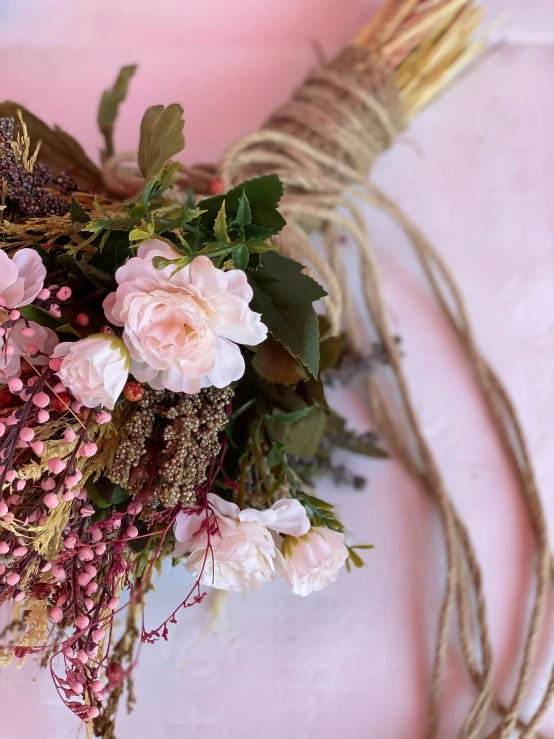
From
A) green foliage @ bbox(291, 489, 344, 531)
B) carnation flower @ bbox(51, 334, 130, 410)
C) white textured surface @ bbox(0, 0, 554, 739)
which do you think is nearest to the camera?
carnation flower @ bbox(51, 334, 130, 410)

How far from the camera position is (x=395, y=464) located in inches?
28.3

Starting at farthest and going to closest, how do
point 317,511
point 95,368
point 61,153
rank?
point 61,153 < point 317,511 < point 95,368

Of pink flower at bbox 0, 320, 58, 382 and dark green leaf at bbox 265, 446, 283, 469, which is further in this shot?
dark green leaf at bbox 265, 446, 283, 469

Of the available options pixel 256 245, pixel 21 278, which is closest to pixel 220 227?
pixel 256 245

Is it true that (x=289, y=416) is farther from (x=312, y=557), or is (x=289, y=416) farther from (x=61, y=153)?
(x=61, y=153)

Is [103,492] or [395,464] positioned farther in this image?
[395,464]

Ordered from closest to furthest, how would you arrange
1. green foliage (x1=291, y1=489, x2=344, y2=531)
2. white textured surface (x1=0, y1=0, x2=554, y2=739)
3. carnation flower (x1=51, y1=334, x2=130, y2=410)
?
1. carnation flower (x1=51, y1=334, x2=130, y2=410)
2. green foliage (x1=291, y1=489, x2=344, y2=531)
3. white textured surface (x1=0, y1=0, x2=554, y2=739)

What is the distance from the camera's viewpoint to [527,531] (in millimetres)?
698

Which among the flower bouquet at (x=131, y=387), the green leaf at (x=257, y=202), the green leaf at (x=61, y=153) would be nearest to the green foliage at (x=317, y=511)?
the flower bouquet at (x=131, y=387)

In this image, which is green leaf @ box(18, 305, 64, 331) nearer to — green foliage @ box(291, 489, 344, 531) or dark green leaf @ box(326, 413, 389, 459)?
green foliage @ box(291, 489, 344, 531)

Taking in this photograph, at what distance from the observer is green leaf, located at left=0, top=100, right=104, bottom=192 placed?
0.57 m

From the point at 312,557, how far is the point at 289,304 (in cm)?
19

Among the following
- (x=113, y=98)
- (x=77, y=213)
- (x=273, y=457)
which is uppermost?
(x=113, y=98)

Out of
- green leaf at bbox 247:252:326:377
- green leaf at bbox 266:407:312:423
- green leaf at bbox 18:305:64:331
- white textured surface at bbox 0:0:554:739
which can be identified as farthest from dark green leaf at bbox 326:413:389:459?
green leaf at bbox 18:305:64:331
